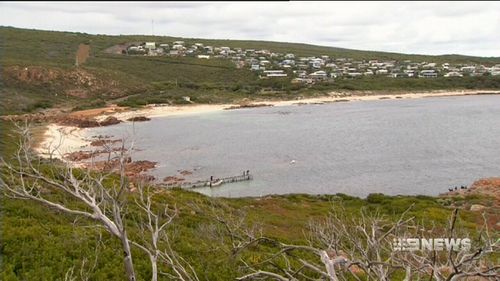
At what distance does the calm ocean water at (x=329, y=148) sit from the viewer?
35188 mm

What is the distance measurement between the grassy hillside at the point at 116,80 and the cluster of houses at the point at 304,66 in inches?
259

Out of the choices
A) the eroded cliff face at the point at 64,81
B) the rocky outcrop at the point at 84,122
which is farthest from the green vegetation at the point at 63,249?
the eroded cliff face at the point at 64,81

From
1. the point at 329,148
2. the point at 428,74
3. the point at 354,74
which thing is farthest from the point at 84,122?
the point at 428,74

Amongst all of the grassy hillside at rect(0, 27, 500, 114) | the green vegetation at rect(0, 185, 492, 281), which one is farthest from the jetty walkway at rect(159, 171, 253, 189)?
the grassy hillside at rect(0, 27, 500, 114)

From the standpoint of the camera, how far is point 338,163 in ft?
134

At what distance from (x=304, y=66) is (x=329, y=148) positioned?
285ft

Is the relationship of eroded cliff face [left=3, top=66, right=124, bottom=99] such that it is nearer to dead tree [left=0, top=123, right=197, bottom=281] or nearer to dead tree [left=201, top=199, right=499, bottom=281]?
dead tree [left=201, top=199, right=499, bottom=281]

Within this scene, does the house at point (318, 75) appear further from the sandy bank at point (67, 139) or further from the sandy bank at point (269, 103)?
the sandy bank at point (67, 139)

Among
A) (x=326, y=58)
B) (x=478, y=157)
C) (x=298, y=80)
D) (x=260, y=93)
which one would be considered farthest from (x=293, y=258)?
(x=326, y=58)

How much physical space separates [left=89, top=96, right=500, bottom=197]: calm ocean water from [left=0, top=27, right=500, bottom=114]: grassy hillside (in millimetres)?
17086

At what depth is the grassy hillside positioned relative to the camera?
7775cm

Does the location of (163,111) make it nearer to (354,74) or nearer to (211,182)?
(211,182)

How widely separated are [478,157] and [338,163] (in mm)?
11635

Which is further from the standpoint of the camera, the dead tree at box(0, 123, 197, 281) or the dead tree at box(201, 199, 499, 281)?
the dead tree at box(0, 123, 197, 281)
